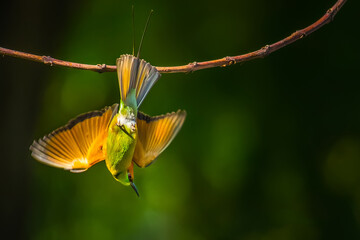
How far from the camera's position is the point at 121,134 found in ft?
3.14

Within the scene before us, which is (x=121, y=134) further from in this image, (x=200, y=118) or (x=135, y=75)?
(x=200, y=118)

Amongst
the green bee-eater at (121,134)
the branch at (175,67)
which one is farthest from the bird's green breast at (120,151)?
the branch at (175,67)

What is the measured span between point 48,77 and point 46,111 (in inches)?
5.1

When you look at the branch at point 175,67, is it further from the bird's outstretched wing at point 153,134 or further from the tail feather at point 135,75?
the bird's outstretched wing at point 153,134

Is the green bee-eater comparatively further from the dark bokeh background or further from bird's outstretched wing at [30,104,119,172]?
the dark bokeh background

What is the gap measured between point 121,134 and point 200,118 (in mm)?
862

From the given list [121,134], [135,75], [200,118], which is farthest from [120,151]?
[200,118]

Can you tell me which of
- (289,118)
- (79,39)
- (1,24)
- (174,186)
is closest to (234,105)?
(289,118)

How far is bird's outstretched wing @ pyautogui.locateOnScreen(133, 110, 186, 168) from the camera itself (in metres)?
0.95

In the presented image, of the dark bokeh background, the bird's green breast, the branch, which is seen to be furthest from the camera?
the dark bokeh background

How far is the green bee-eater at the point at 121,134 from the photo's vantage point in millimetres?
885

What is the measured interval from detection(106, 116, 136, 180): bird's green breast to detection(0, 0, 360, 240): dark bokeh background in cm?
81

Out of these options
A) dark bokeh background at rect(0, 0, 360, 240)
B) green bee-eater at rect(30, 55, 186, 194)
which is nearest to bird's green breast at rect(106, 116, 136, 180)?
green bee-eater at rect(30, 55, 186, 194)

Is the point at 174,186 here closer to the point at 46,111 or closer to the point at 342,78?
the point at 46,111
